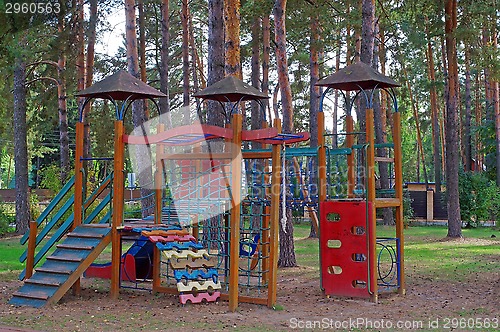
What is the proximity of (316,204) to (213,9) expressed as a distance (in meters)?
6.19

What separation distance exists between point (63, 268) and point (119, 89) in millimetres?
2961

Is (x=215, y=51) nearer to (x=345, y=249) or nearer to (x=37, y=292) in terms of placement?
(x=345, y=249)

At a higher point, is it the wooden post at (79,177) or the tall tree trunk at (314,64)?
the tall tree trunk at (314,64)

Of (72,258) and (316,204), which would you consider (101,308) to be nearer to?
(72,258)

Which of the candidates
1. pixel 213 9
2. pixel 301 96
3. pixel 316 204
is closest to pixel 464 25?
pixel 213 9

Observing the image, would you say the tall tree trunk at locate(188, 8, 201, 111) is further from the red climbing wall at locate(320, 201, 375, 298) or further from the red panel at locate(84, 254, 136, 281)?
the red climbing wall at locate(320, 201, 375, 298)

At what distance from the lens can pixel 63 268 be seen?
1072cm

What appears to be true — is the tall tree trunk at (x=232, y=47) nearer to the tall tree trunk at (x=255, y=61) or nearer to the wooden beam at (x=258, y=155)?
the wooden beam at (x=258, y=155)

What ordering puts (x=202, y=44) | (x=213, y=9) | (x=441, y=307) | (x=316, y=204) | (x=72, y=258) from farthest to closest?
1. (x=202, y=44)
2. (x=213, y=9)
3. (x=316, y=204)
4. (x=72, y=258)
5. (x=441, y=307)

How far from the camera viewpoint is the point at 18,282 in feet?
41.7

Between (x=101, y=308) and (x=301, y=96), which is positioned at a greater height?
(x=301, y=96)

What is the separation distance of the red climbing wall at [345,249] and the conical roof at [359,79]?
6.43 feet

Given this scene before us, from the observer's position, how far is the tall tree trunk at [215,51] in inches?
620

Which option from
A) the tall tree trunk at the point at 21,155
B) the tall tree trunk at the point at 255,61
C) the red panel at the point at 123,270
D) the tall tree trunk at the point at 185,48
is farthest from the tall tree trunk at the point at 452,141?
the tall tree trunk at the point at 21,155
